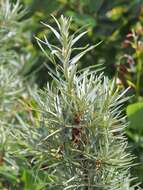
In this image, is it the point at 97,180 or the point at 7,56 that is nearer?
the point at 97,180

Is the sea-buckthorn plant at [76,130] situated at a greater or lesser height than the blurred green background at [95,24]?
lesser

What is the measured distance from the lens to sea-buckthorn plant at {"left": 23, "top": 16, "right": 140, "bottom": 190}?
2.16 feet

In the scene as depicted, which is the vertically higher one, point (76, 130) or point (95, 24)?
point (95, 24)

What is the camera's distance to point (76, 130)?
0.67 meters

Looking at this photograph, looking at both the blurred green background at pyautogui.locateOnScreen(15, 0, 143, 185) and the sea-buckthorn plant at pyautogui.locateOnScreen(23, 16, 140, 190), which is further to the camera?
the blurred green background at pyautogui.locateOnScreen(15, 0, 143, 185)

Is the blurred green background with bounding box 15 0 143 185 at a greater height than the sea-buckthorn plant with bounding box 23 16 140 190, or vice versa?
the blurred green background with bounding box 15 0 143 185

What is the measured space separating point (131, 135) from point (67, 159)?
23.0 inches

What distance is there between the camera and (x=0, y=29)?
3.80 ft

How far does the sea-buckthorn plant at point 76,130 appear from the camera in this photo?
660 mm

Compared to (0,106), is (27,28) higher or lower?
higher

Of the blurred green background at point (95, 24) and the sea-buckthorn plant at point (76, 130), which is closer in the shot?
the sea-buckthorn plant at point (76, 130)

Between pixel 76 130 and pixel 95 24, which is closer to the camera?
pixel 76 130

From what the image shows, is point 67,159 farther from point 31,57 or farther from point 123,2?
point 123,2

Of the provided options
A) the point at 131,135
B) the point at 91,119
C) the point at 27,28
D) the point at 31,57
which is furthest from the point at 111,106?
the point at 27,28
